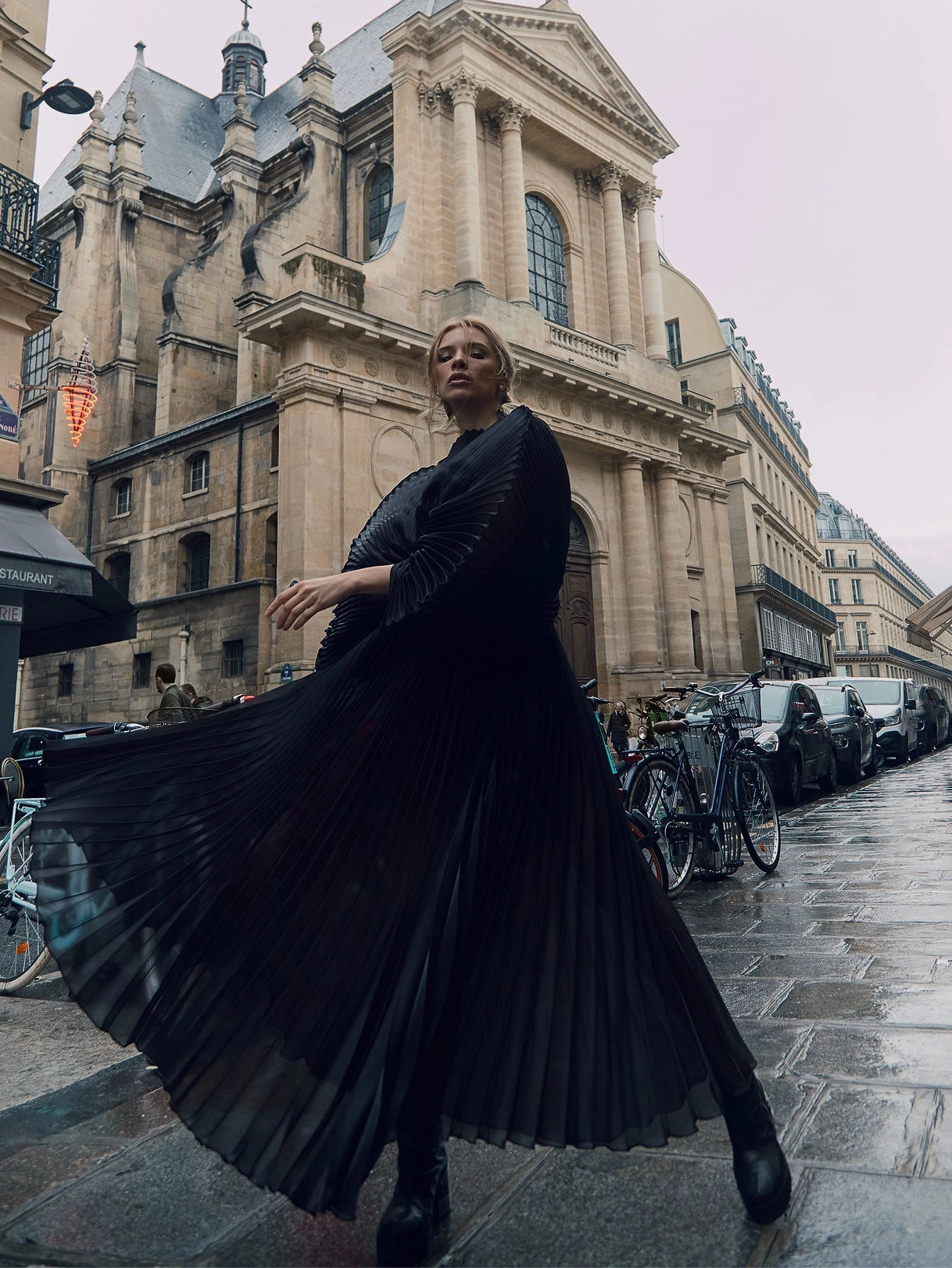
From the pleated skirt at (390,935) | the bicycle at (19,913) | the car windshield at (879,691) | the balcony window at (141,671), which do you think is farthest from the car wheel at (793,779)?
the balcony window at (141,671)

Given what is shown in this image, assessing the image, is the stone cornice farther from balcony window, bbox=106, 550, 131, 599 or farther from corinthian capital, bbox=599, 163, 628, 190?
balcony window, bbox=106, 550, 131, 599

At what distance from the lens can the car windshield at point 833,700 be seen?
14227 millimetres

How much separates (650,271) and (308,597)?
2725cm

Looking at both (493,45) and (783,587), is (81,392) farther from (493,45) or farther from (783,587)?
(783,587)

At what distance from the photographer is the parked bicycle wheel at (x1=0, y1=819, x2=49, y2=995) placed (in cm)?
A: 412

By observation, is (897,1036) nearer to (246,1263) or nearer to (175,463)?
(246,1263)

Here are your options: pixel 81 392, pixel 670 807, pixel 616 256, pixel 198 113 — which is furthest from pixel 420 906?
pixel 198 113

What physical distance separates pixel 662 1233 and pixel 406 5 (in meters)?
34.8

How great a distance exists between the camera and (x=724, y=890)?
5969 millimetres

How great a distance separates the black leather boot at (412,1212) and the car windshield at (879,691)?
62.1 feet

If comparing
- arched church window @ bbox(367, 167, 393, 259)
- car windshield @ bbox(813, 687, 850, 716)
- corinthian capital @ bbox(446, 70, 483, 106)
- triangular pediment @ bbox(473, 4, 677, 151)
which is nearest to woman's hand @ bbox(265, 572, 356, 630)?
car windshield @ bbox(813, 687, 850, 716)

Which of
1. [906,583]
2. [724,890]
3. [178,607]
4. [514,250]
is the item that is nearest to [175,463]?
[178,607]

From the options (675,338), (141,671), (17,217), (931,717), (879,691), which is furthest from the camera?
(675,338)

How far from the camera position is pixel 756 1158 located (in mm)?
1723
